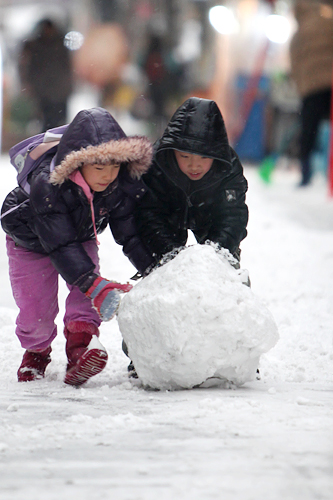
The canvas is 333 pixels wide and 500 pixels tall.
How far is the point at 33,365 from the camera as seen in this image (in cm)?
270

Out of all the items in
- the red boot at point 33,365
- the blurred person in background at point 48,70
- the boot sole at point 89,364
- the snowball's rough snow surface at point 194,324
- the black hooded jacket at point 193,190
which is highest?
the blurred person in background at point 48,70

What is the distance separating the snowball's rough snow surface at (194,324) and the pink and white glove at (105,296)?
0.03 meters

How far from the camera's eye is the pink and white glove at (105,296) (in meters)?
2.30

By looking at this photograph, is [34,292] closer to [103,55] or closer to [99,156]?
[99,156]

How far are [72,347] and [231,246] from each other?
748 millimetres

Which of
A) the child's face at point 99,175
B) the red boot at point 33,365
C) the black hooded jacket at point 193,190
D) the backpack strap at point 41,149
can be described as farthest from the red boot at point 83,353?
the backpack strap at point 41,149

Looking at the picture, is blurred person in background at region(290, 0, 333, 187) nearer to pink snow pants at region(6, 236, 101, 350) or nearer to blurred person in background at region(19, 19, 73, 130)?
blurred person in background at region(19, 19, 73, 130)

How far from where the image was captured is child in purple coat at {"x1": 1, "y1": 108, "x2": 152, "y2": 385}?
7.61 ft

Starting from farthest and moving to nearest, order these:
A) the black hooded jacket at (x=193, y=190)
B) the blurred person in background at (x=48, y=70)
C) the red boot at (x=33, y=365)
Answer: the blurred person in background at (x=48, y=70)
the red boot at (x=33, y=365)
the black hooded jacket at (x=193, y=190)

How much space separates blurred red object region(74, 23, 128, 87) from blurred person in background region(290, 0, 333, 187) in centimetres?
320

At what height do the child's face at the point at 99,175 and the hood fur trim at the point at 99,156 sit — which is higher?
the hood fur trim at the point at 99,156

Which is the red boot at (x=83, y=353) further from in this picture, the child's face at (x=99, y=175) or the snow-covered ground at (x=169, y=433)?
the child's face at (x=99, y=175)

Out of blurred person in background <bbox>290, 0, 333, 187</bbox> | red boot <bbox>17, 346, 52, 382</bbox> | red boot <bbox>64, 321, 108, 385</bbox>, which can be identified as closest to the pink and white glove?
red boot <bbox>64, 321, 108, 385</bbox>

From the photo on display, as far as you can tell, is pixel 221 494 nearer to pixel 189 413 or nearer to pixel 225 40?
pixel 189 413
